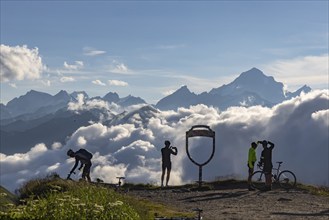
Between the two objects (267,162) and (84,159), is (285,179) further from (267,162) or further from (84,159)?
(84,159)

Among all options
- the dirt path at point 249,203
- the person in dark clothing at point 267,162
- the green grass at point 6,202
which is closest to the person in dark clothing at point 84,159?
the dirt path at point 249,203

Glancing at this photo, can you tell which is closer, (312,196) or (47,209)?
(47,209)

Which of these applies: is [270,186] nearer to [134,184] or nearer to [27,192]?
[134,184]

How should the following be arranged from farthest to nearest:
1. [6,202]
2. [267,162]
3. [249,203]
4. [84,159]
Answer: [267,162]
[84,159]
[249,203]
[6,202]

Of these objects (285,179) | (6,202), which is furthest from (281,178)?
(6,202)

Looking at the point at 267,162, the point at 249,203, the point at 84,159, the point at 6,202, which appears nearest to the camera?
the point at 6,202

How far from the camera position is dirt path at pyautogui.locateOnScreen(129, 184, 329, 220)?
57.2 ft

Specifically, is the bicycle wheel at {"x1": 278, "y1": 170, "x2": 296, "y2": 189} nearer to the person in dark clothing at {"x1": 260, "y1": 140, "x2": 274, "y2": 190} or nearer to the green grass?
the person in dark clothing at {"x1": 260, "y1": 140, "x2": 274, "y2": 190}

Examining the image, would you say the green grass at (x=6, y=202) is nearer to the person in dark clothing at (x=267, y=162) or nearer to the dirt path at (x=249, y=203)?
the dirt path at (x=249, y=203)

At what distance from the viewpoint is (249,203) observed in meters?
21.2

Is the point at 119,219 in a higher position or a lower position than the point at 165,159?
lower

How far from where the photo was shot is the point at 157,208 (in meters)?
18.7

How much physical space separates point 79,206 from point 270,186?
16328mm

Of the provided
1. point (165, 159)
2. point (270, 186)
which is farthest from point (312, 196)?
point (165, 159)
